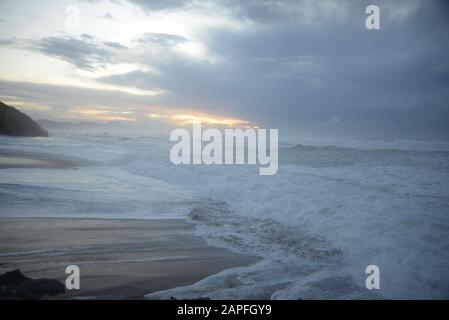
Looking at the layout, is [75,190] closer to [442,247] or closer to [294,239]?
[294,239]

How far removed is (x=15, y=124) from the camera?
5919cm

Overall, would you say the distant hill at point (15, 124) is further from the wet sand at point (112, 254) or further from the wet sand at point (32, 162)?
the wet sand at point (112, 254)

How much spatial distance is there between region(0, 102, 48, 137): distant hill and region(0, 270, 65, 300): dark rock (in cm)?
6262

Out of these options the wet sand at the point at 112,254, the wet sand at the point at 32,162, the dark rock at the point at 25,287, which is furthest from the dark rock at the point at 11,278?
the wet sand at the point at 32,162

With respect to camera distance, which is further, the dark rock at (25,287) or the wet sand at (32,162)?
the wet sand at (32,162)

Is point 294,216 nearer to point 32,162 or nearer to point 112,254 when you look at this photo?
point 112,254

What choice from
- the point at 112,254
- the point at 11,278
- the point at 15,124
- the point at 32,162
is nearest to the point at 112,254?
the point at 112,254

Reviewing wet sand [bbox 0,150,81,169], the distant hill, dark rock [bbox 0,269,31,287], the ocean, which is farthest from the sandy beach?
the distant hill

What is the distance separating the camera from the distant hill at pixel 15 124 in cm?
5738

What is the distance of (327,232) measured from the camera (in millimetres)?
8109

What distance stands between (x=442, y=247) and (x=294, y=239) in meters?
2.95

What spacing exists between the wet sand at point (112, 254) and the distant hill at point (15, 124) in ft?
194

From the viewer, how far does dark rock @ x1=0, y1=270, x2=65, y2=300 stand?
4.53 m

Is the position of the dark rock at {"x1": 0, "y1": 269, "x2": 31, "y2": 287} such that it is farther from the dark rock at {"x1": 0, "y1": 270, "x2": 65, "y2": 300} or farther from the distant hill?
the distant hill
